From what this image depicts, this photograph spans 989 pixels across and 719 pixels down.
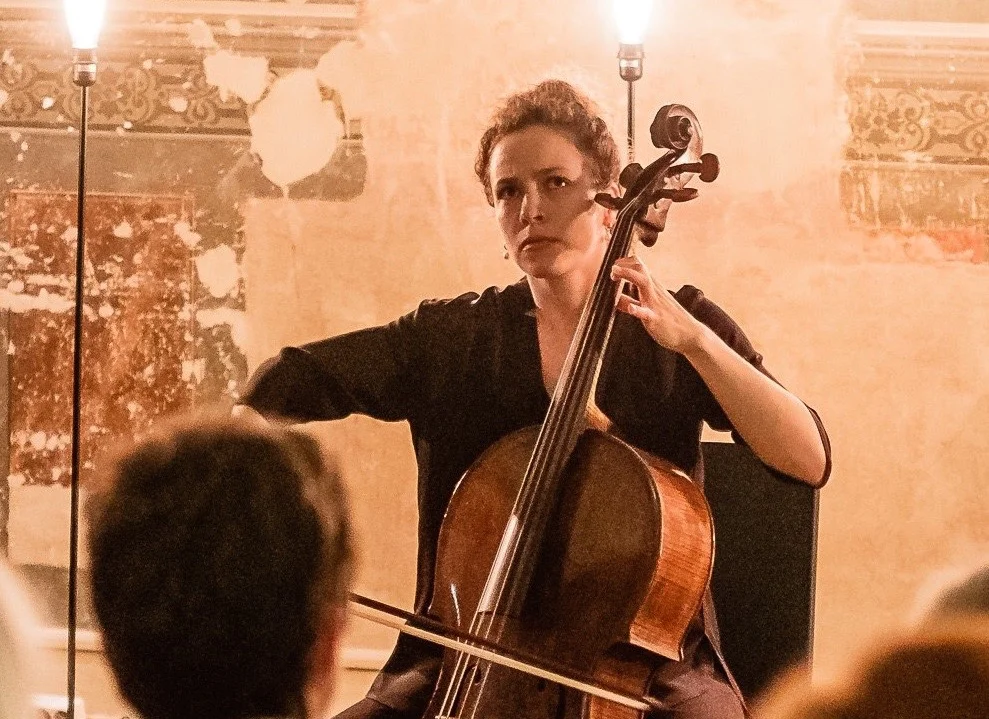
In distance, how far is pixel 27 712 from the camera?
2.75 ft

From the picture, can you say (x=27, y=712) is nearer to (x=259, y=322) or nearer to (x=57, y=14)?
(x=259, y=322)

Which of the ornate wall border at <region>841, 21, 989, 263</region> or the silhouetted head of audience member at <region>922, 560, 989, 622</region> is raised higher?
the ornate wall border at <region>841, 21, 989, 263</region>

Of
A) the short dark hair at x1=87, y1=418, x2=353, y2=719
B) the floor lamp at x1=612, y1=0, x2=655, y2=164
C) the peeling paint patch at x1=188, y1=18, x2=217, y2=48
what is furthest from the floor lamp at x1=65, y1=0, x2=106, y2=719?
the short dark hair at x1=87, y1=418, x2=353, y2=719

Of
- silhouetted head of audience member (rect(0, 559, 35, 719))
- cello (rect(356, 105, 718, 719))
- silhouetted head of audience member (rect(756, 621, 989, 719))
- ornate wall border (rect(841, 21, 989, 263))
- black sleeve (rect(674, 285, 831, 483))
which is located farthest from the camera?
ornate wall border (rect(841, 21, 989, 263))

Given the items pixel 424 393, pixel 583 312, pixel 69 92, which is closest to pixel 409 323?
pixel 424 393

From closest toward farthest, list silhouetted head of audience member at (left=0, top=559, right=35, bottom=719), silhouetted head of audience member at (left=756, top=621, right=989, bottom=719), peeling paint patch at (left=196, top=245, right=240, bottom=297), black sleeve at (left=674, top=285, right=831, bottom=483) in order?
silhouetted head of audience member at (left=756, top=621, right=989, bottom=719) → silhouetted head of audience member at (left=0, top=559, right=35, bottom=719) → black sleeve at (left=674, top=285, right=831, bottom=483) → peeling paint patch at (left=196, top=245, right=240, bottom=297)

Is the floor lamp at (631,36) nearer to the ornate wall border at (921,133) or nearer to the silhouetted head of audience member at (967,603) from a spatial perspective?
the ornate wall border at (921,133)

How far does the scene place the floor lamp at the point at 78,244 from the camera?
2.44 m

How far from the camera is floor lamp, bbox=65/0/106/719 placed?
2.44 m

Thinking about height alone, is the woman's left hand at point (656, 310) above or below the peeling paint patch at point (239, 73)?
below

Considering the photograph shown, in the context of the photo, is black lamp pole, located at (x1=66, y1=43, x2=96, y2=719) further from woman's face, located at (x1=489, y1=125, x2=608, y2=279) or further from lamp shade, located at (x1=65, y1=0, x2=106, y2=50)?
woman's face, located at (x1=489, y1=125, x2=608, y2=279)

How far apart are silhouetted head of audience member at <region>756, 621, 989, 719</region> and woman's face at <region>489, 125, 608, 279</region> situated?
5.05 ft

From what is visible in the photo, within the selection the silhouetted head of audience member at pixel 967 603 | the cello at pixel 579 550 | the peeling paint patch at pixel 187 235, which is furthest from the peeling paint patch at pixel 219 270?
the silhouetted head of audience member at pixel 967 603

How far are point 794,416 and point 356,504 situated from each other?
822mm
